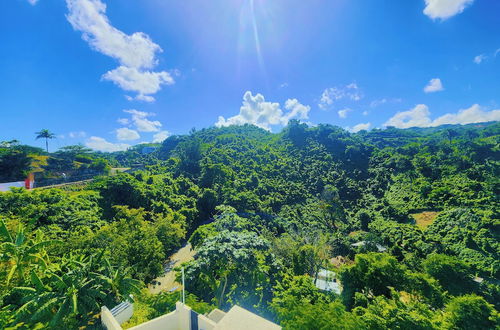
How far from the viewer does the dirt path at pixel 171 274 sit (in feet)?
71.3

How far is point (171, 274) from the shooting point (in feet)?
80.3

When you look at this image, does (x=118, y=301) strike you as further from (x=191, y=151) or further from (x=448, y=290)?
(x=191, y=151)

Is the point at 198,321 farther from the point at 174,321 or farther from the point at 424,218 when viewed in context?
the point at 424,218

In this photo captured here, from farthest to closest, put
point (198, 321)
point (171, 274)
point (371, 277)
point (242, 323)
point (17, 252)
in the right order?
point (171, 274)
point (371, 277)
point (17, 252)
point (198, 321)
point (242, 323)

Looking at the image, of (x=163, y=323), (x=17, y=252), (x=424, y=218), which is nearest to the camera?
(x=163, y=323)

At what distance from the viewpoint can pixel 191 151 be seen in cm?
6131

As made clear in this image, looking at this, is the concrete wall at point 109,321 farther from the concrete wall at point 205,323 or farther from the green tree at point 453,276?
the green tree at point 453,276

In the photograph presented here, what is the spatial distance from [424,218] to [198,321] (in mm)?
46981

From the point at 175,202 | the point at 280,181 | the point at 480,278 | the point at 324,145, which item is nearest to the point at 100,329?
the point at 175,202

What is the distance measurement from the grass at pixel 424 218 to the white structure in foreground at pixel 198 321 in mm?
41315

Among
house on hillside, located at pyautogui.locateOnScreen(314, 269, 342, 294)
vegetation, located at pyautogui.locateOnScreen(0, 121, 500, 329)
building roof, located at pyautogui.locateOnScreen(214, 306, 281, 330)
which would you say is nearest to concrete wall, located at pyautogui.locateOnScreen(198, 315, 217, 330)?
building roof, located at pyautogui.locateOnScreen(214, 306, 281, 330)

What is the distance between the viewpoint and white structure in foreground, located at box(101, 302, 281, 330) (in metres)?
8.96

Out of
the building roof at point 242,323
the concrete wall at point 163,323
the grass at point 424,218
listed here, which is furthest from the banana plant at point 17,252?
the grass at point 424,218

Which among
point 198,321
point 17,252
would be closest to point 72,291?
point 17,252
